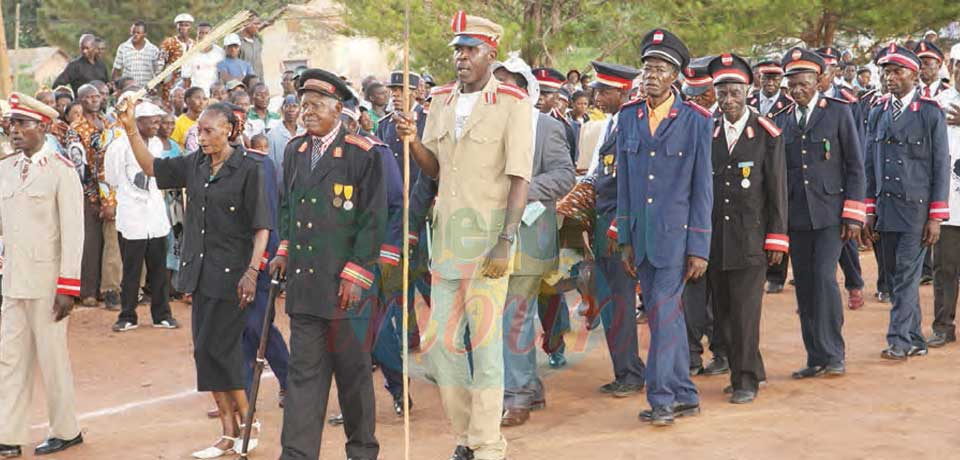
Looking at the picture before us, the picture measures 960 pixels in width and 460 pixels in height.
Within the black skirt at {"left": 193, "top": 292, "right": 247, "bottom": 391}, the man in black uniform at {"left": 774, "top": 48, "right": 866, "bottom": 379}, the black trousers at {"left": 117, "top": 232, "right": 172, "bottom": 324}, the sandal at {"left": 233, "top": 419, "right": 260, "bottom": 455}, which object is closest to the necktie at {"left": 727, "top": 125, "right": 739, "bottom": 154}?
the man in black uniform at {"left": 774, "top": 48, "right": 866, "bottom": 379}

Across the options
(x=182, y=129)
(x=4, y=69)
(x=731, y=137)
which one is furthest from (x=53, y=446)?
(x=4, y=69)

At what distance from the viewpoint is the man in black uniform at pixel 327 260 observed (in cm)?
675

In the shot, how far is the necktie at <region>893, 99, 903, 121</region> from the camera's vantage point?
32.4 feet

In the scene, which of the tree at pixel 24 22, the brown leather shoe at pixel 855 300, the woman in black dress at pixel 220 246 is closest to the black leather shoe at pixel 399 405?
the woman in black dress at pixel 220 246

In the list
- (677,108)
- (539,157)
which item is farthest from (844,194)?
(539,157)

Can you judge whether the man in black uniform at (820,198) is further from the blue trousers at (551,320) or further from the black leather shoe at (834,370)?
the blue trousers at (551,320)

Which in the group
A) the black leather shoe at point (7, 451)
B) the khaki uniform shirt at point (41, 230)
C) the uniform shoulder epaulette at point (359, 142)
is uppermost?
the uniform shoulder epaulette at point (359, 142)

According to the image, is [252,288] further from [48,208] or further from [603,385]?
[603,385]

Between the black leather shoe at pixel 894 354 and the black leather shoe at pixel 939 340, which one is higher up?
the black leather shoe at pixel 939 340

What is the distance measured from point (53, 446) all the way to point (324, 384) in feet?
7.07

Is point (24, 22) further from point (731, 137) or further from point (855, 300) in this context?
point (731, 137)

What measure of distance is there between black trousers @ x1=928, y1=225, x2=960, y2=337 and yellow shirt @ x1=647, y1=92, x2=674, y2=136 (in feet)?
12.1

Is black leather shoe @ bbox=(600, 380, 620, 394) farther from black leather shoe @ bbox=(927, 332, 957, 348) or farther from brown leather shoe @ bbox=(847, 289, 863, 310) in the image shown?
brown leather shoe @ bbox=(847, 289, 863, 310)

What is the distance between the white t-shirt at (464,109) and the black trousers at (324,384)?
1.24 meters
